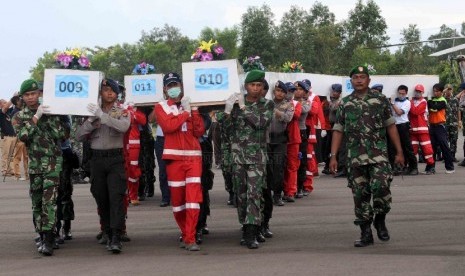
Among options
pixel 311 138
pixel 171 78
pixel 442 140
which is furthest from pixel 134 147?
pixel 442 140

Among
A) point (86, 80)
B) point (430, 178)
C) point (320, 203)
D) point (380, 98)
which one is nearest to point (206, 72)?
point (86, 80)

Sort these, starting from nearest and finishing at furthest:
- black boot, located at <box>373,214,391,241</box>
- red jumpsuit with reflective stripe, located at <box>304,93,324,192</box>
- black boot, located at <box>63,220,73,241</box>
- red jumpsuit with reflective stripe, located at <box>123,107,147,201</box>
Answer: black boot, located at <box>373,214,391,241</box>, black boot, located at <box>63,220,73,241</box>, red jumpsuit with reflective stripe, located at <box>123,107,147,201</box>, red jumpsuit with reflective stripe, located at <box>304,93,324,192</box>

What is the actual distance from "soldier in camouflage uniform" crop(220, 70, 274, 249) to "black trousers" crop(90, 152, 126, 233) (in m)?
1.32

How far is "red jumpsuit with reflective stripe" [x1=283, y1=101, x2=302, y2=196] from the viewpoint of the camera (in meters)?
14.3

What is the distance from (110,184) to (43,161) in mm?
800

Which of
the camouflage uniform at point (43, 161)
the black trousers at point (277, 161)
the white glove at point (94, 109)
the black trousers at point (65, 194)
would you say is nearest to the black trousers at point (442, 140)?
the black trousers at point (277, 161)

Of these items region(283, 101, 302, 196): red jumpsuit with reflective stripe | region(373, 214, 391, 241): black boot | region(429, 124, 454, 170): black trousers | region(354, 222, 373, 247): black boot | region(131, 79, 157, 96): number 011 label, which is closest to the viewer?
region(354, 222, 373, 247): black boot

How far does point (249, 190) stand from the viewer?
397 inches

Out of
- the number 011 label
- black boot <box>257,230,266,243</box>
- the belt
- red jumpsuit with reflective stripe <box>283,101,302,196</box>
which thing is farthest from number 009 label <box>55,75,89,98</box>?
red jumpsuit with reflective stripe <box>283,101,302,196</box>

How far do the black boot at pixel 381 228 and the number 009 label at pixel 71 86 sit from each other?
3.63 metres

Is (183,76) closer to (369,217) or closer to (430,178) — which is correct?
(369,217)

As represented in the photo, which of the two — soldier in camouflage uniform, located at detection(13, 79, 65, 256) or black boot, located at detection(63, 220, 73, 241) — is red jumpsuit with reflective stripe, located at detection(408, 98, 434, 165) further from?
soldier in camouflage uniform, located at detection(13, 79, 65, 256)

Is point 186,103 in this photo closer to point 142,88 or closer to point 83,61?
point 83,61

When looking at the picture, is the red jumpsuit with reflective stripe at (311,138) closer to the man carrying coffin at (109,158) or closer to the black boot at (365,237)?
the black boot at (365,237)
